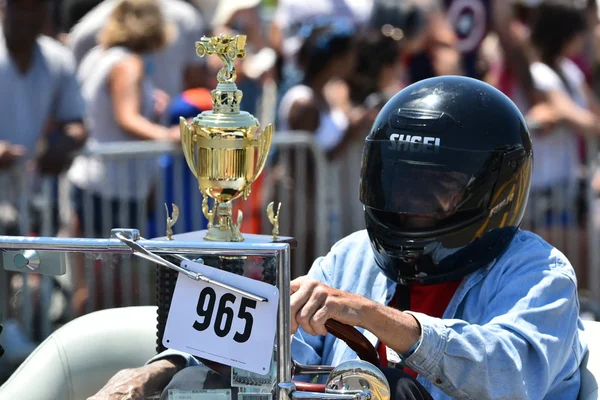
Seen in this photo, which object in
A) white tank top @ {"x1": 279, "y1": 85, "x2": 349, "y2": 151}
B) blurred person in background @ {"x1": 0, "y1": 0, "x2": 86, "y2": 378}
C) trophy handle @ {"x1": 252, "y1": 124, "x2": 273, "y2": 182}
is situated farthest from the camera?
white tank top @ {"x1": 279, "y1": 85, "x2": 349, "y2": 151}

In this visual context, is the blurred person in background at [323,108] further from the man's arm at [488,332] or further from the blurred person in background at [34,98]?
the man's arm at [488,332]

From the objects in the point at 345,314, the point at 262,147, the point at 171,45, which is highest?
the point at 171,45

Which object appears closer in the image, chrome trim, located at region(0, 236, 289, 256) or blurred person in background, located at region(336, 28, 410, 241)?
chrome trim, located at region(0, 236, 289, 256)

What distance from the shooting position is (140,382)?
8.26 feet

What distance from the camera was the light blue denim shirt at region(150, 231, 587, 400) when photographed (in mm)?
2658

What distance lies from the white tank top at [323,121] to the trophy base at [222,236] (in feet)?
13.6

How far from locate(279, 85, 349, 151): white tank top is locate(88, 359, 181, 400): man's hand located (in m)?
3.99

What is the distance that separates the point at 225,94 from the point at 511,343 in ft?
3.13

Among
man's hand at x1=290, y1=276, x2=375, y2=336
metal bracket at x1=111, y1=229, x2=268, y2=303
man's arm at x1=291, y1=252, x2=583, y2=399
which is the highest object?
metal bracket at x1=111, y1=229, x2=268, y2=303

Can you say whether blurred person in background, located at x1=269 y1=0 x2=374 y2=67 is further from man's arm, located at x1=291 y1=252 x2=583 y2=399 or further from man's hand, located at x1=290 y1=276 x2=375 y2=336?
man's hand, located at x1=290 y1=276 x2=375 y2=336

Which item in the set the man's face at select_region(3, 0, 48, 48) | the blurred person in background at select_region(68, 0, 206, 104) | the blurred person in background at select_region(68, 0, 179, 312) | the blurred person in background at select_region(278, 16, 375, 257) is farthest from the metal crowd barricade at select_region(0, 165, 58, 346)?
the blurred person in background at select_region(278, 16, 375, 257)

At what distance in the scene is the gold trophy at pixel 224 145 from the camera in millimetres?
2389

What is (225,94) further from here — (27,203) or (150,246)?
(27,203)

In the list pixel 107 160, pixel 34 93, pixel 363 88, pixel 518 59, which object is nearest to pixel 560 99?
pixel 518 59
